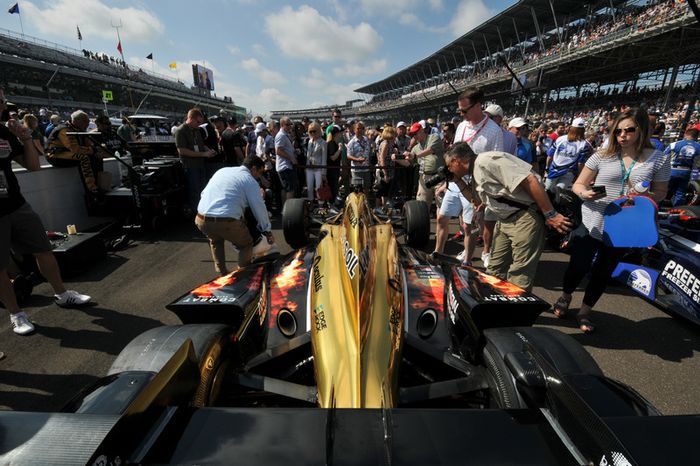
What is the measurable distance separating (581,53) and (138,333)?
2848 centimetres

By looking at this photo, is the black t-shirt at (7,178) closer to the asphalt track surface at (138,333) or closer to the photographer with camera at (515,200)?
the asphalt track surface at (138,333)

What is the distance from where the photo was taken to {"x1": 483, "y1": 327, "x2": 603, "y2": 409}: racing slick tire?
145 cm

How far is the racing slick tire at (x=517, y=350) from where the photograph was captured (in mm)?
1453

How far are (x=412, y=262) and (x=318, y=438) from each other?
74.7 inches

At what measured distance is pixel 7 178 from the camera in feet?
9.21

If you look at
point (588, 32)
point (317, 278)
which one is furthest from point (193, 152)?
point (588, 32)

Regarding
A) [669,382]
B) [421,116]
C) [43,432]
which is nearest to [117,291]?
[43,432]

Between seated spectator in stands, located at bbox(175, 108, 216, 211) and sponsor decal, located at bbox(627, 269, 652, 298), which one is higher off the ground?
seated spectator in stands, located at bbox(175, 108, 216, 211)

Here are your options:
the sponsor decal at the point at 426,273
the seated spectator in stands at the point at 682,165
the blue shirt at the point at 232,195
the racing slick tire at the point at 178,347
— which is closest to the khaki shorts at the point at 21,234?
the blue shirt at the point at 232,195

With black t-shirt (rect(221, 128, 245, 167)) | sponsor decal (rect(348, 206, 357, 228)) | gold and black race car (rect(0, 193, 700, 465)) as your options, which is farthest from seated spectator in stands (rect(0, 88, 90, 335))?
black t-shirt (rect(221, 128, 245, 167))

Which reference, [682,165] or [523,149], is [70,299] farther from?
[682,165]

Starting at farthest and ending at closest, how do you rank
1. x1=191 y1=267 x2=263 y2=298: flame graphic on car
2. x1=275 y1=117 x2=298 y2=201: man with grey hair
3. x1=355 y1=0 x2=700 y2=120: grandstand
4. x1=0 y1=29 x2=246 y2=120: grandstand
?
1. x1=0 y1=29 x2=246 y2=120: grandstand
2. x1=355 y1=0 x2=700 y2=120: grandstand
3. x1=275 y1=117 x2=298 y2=201: man with grey hair
4. x1=191 y1=267 x2=263 y2=298: flame graphic on car

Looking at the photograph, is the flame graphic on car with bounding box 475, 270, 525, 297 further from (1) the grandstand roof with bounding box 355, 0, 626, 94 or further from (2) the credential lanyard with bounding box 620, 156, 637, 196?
(1) the grandstand roof with bounding box 355, 0, 626, 94

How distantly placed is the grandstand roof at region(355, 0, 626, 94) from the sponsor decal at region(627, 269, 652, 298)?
122 ft
